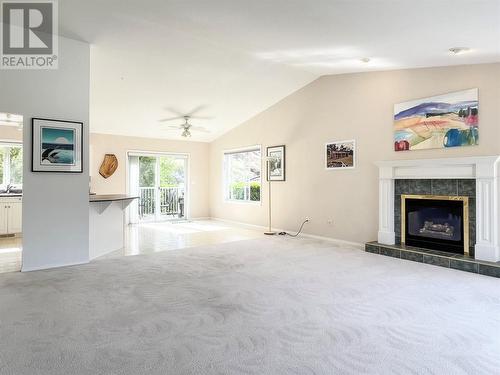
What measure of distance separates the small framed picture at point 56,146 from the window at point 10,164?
3.80 metres

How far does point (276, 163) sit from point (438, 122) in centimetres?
345

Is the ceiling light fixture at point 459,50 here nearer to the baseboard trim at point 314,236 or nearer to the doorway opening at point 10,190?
the baseboard trim at point 314,236

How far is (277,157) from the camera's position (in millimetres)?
7395

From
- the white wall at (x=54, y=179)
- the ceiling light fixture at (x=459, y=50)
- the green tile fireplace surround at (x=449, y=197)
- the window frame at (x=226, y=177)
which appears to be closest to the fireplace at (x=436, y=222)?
the green tile fireplace surround at (x=449, y=197)

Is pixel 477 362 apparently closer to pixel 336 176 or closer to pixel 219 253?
pixel 219 253

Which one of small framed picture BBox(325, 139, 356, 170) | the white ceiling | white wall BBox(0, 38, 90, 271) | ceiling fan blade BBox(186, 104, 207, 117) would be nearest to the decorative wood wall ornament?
the white ceiling

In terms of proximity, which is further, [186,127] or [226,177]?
[226,177]

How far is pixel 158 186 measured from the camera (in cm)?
941

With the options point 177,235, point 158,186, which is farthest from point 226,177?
point 177,235

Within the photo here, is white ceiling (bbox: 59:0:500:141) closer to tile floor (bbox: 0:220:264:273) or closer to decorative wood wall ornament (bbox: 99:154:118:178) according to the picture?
decorative wood wall ornament (bbox: 99:154:118:178)

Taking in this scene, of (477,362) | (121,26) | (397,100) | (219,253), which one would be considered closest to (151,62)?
(121,26)

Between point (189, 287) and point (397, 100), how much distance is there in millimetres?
4253

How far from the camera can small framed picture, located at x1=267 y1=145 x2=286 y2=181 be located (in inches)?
285

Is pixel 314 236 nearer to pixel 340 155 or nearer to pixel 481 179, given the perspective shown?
pixel 340 155
